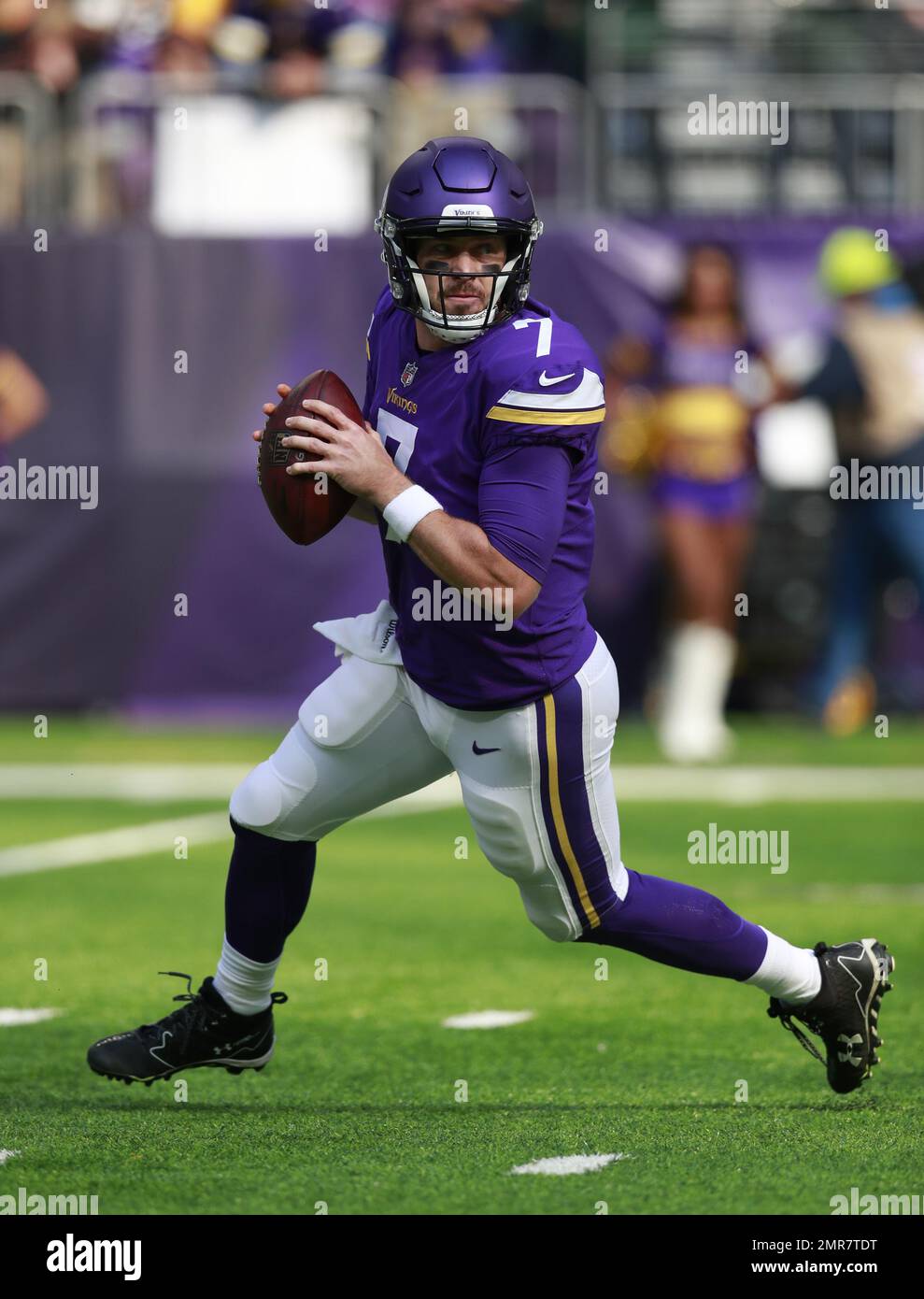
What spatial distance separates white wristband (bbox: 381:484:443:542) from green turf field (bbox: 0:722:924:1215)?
3.70 feet

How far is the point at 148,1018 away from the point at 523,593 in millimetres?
1857

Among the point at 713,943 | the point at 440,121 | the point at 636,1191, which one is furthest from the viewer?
the point at 440,121

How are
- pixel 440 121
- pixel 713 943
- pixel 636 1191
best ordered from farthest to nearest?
pixel 440 121, pixel 713 943, pixel 636 1191

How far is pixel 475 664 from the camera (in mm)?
3811

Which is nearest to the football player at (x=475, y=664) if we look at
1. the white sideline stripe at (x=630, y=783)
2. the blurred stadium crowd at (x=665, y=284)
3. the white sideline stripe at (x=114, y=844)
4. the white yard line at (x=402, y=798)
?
the white sideline stripe at (x=114, y=844)

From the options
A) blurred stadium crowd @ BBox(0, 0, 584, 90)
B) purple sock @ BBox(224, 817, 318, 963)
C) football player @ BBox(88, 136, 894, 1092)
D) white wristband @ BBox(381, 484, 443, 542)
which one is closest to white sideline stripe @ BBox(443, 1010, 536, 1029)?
football player @ BBox(88, 136, 894, 1092)

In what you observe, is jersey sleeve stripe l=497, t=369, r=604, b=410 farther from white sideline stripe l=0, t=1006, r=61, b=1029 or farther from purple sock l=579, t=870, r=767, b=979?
white sideline stripe l=0, t=1006, r=61, b=1029

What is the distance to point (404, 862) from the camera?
7301 millimetres

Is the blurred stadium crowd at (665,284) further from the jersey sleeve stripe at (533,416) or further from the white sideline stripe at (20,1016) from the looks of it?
the jersey sleeve stripe at (533,416)

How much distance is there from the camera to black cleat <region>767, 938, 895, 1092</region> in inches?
160

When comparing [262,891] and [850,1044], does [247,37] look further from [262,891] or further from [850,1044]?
[850,1044]

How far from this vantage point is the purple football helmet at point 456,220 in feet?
12.2
